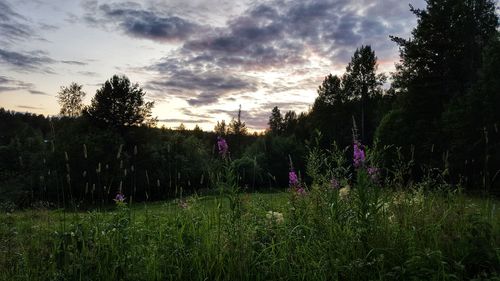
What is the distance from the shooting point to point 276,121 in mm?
79375

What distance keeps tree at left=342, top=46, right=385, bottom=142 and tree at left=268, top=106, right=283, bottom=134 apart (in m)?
26.3

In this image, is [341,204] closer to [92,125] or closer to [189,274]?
[189,274]

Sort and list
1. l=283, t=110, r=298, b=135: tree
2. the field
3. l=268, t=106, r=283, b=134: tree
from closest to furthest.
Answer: the field, l=283, t=110, r=298, b=135: tree, l=268, t=106, r=283, b=134: tree

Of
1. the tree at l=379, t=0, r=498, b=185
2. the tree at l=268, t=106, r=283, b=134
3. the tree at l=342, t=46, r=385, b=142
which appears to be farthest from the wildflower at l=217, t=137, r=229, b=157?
the tree at l=268, t=106, r=283, b=134

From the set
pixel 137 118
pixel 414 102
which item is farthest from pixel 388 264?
pixel 137 118

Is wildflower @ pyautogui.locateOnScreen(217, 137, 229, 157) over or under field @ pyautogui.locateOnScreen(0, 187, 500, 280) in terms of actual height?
over

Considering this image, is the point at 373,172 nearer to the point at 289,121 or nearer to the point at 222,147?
the point at 222,147

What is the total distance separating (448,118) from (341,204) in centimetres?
2218

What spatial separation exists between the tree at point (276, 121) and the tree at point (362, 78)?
26338 mm

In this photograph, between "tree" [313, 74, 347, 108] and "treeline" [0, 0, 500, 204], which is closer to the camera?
"treeline" [0, 0, 500, 204]

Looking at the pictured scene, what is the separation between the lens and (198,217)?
4926mm

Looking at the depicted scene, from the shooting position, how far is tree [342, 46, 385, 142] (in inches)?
2032

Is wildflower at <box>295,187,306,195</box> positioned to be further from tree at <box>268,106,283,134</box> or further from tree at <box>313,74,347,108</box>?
tree at <box>268,106,283,134</box>

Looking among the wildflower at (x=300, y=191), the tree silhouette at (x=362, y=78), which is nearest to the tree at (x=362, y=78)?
the tree silhouette at (x=362, y=78)
